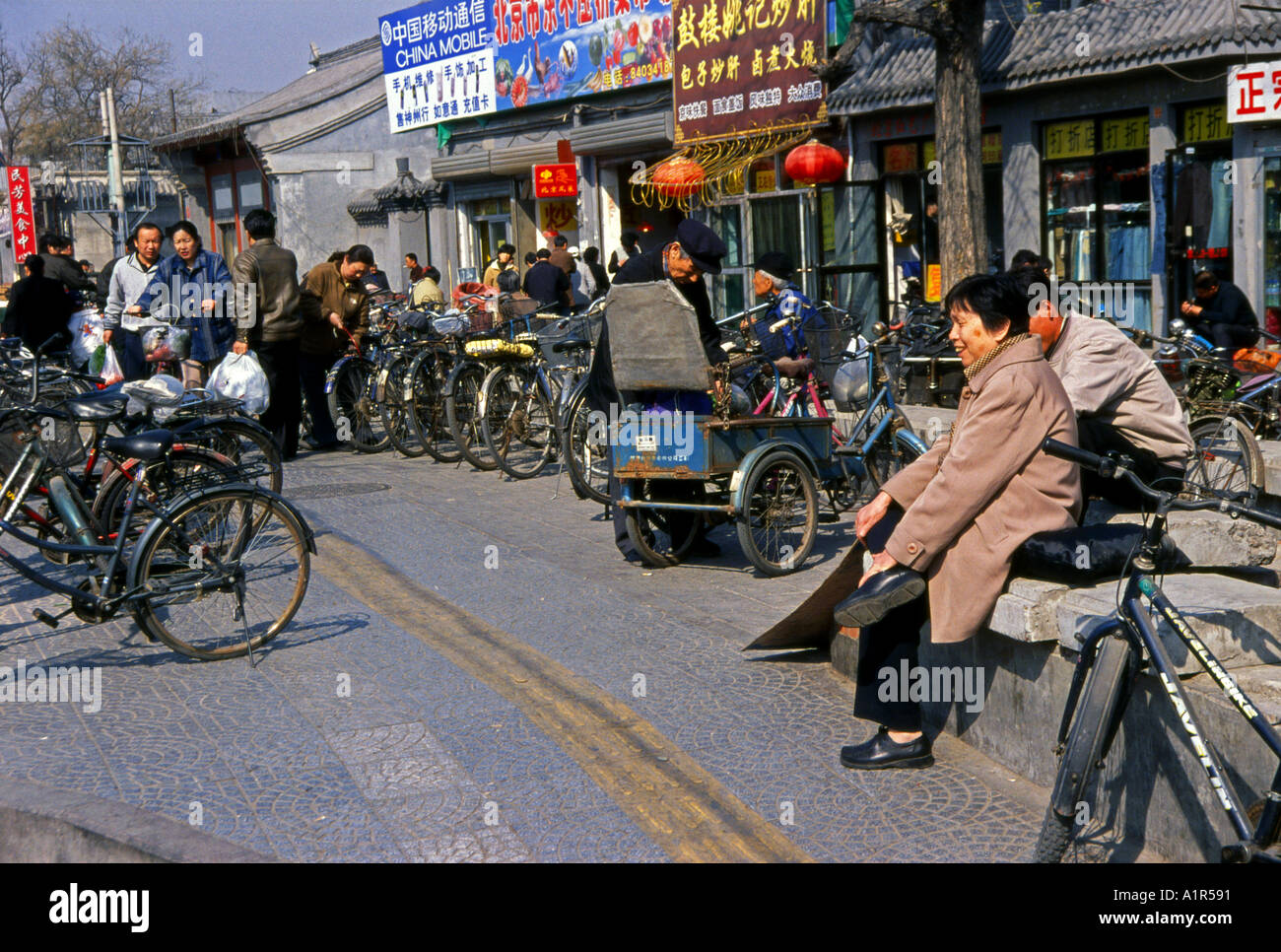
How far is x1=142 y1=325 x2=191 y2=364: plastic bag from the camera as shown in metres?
10.7

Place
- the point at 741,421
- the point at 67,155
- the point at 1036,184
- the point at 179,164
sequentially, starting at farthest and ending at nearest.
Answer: the point at 67,155
the point at 179,164
the point at 1036,184
the point at 741,421

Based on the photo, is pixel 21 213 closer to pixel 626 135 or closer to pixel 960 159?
pixel 626 135

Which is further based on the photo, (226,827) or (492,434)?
(492,434)

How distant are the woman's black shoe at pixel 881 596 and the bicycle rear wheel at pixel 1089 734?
854 millimetres

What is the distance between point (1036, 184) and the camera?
53.2 ft

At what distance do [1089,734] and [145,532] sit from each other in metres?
4.02

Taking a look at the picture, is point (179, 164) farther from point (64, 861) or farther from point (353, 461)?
point (64, 861)

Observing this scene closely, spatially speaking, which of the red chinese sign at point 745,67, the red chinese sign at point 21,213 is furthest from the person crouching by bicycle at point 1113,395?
the red chinese sign at point 21,213

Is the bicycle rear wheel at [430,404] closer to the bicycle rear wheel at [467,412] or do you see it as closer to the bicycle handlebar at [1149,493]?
the bicycle rear wheel at [467,412]

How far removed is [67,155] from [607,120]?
4198cm

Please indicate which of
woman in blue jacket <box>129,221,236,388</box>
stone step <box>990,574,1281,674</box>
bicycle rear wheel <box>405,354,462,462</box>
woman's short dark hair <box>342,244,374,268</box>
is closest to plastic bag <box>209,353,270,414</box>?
A: woman in blue jacket <box>129,221,236,388</box>

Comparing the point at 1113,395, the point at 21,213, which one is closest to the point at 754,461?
the point at 1113,395

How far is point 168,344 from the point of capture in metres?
10.7
